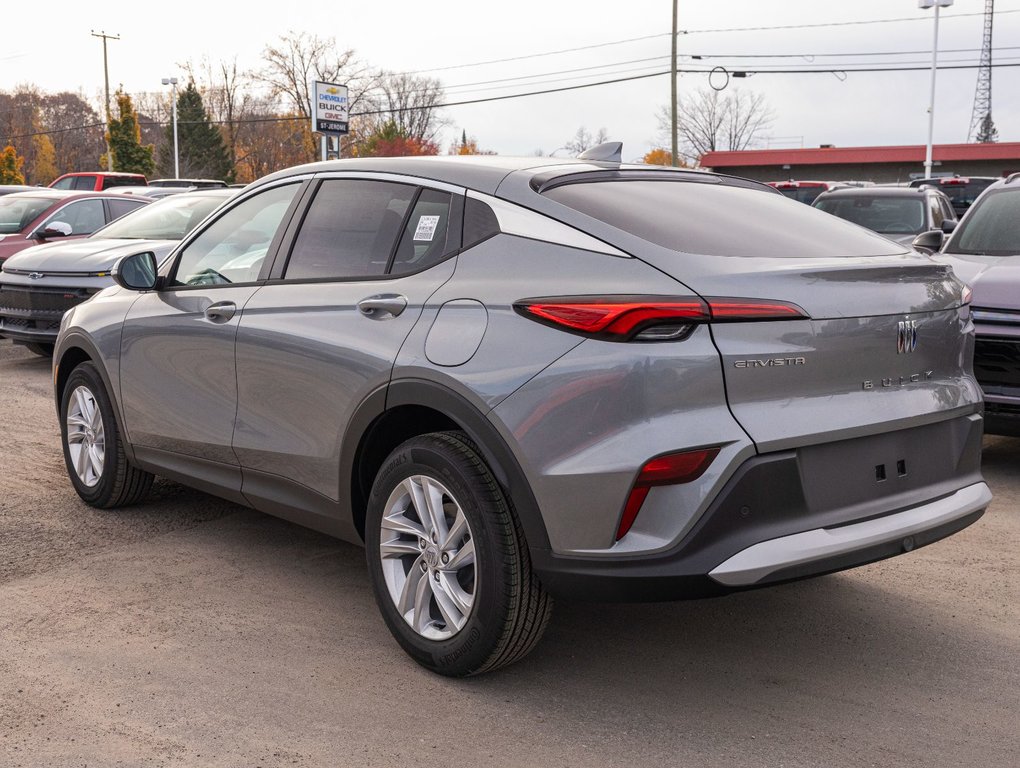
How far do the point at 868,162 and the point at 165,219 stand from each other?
46.4m

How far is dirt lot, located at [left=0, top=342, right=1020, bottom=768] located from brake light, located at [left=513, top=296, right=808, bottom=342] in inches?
47.3

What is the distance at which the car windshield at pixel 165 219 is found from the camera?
11.1 metres

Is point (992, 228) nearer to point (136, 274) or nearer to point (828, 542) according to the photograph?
point (828, 542)

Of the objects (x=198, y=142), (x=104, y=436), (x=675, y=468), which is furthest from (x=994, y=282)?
(x=198, y=142)

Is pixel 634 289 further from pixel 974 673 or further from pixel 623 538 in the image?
pixel 974 673

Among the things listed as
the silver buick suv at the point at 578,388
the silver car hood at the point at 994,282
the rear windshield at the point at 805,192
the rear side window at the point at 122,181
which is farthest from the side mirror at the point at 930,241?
the rear side window at the point at 122,181

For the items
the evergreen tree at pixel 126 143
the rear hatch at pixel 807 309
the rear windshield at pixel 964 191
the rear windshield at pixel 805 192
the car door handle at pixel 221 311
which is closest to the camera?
the rear hatch at pixel 807 309

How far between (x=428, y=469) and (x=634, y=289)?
91 cm

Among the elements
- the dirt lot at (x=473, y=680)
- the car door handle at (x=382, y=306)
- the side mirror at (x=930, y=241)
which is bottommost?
the dirt lot at (x=473, y=680)

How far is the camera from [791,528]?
3158 mm

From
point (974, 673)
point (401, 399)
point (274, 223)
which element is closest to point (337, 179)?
point (274, 223)

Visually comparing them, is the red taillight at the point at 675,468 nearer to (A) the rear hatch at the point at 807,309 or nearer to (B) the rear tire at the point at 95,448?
(A) the rear hatch at the point at 807,309

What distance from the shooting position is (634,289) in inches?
126

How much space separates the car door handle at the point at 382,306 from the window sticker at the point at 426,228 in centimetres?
23
